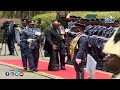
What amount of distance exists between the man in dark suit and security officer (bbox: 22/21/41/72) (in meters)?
0.31

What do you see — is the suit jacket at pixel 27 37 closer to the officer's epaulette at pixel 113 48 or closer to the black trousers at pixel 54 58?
the black trousers at pixel 54 58

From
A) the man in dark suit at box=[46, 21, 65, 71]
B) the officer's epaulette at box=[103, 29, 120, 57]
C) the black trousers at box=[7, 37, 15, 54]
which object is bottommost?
the black trousers at box=[7, 37, 15, 54]

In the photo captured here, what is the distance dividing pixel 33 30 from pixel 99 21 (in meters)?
2.09

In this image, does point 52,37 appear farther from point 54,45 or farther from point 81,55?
point 81,55

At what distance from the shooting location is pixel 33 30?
1059 centimetres

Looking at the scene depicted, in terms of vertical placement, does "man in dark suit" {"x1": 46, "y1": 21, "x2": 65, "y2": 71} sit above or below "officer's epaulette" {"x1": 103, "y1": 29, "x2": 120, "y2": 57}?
below

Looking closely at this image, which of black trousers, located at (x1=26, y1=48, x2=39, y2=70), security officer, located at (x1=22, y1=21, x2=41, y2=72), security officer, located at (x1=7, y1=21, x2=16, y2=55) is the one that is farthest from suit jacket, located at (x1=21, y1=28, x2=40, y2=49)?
security officer, located at (x1=7, y1=21, x2=16, y2=55)

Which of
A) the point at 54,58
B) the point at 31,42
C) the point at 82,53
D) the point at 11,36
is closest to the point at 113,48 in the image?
the point at 82,53

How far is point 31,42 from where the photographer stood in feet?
34.7

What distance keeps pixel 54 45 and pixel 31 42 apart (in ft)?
2.02

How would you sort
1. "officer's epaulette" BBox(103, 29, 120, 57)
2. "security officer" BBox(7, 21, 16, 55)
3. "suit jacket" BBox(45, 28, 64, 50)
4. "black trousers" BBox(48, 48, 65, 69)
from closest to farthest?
"officer's epaulette" BBox(103, 29, 120, 57) < "suit jacket" BBox(45, 28, 64, 50) < "black trousers" BBox(48, 48, 65, 69) < "security officer" BBox(7, 21, 16, 55)

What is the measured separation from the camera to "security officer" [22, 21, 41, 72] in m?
10.5

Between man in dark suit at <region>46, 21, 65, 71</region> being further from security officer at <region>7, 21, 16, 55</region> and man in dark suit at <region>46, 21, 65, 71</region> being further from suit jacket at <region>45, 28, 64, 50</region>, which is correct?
security officer at <region>7, 21, 16, 55</region>
